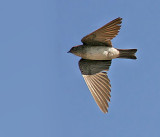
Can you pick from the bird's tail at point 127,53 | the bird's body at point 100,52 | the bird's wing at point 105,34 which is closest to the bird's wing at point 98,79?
the bird's body at point 100,52

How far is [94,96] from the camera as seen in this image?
35.0 feet

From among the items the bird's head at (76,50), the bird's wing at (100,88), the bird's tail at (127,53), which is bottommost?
the bird's wing at (100,88)

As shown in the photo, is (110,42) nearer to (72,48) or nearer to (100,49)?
(100,49)

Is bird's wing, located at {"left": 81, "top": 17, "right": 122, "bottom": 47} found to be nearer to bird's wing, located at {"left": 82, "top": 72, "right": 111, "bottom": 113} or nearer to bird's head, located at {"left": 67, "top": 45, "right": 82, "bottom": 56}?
bird's head, located at {"left": 67, "top": 45, "right": 82, "bottom": 56}

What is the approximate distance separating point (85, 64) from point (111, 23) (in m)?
1.58

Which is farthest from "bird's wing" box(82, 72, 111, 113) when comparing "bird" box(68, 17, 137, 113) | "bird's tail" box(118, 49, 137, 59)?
"bird's tail" box(118, 49, 137, 59)

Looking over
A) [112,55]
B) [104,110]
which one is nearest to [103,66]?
[112,55]

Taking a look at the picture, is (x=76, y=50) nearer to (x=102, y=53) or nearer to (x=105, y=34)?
(x=102, y=53)

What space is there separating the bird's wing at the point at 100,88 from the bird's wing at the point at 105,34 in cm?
80

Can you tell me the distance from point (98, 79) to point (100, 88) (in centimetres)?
32

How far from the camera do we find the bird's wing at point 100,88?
10.5 meters

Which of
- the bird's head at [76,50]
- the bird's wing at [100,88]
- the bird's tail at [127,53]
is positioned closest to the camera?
the bird's wing at [100,88]

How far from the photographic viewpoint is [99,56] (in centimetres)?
1092

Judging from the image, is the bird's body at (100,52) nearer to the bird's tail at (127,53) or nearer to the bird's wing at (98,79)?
the bird's tail at (127,53)
